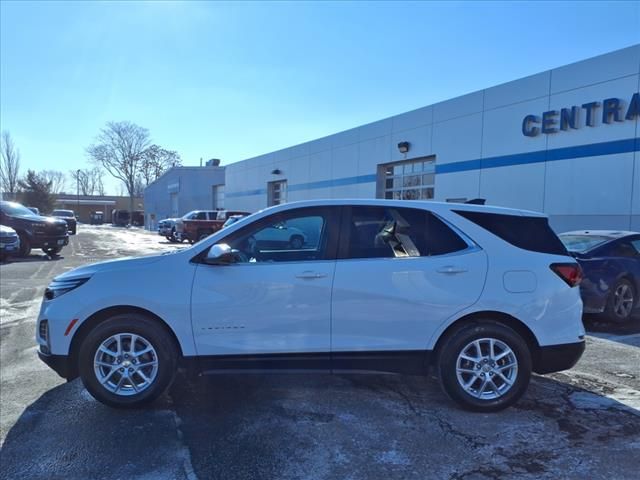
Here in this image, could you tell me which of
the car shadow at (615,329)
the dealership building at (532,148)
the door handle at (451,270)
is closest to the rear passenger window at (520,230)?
the door handle at (451,270)

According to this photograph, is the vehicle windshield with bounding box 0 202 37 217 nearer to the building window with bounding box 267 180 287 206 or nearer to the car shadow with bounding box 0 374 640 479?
the car shadow with bounding box 0 374 640 479

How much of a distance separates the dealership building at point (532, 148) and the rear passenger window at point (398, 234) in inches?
438

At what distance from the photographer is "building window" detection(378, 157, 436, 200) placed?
796 inches

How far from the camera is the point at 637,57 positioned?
1266 cm

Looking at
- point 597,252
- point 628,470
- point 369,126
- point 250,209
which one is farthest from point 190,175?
point 628,470

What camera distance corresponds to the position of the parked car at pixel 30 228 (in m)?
17.2

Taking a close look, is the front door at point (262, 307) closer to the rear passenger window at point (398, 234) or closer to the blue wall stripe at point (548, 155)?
the rear passenger window at point (398, 234)

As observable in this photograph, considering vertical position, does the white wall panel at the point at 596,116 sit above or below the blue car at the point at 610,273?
above

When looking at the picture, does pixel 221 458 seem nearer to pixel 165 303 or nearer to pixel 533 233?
pixel 165 303

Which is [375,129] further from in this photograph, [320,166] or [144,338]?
[144,338]

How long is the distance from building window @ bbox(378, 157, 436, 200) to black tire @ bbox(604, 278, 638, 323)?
12.7m

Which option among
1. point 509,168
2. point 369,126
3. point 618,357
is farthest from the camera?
point 369,126

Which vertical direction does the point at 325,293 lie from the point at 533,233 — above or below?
below

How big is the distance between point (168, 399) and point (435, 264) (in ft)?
8.51
